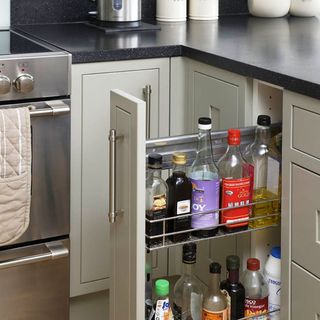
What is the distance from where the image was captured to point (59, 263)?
2260 mm

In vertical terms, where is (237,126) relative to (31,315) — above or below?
above

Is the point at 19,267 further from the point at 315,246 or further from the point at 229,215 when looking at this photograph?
the point at 315,246

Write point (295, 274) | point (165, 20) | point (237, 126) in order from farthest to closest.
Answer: point (165, 20) → point (237, 126) → point (295, 274)

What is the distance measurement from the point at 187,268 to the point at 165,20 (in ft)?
3.63

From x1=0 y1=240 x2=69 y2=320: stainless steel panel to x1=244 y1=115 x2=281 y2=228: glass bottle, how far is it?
64cm

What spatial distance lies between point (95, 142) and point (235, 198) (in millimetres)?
591

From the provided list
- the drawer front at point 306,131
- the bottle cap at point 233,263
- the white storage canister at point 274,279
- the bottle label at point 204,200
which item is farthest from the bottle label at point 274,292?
the drawer front at point 306,131

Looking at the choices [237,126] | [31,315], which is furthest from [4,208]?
[237,126]

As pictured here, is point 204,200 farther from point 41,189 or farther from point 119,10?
point 119,10

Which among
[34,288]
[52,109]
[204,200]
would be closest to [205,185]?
[204,200]

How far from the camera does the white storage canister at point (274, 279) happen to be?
1933 millimetres

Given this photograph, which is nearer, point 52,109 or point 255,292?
point 255,292

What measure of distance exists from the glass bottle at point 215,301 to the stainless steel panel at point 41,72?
67cm

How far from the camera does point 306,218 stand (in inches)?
69.2
